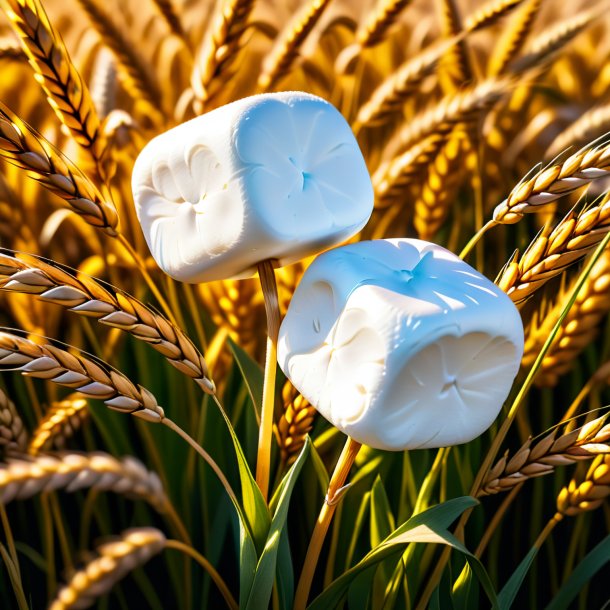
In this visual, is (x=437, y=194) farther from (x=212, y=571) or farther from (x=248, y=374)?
(x=212, y=571)

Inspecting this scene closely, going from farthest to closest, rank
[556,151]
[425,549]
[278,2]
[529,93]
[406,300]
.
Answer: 1. [278,2]
2. [529,93]
3. [556,151]
4. [425,549]
5. [406,300]

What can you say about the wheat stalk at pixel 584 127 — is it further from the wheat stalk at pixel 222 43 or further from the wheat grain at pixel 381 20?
the wheat stalk at pixel 222 43

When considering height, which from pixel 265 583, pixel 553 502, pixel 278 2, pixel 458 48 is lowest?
pixel 553 502

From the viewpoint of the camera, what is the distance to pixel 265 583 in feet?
1.45

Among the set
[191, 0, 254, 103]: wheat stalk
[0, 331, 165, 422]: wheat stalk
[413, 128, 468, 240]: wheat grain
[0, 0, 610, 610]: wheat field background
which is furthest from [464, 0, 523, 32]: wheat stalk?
[0, 331, 165, 422]: wheat stalk

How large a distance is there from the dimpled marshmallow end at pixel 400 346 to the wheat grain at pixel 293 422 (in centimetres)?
9

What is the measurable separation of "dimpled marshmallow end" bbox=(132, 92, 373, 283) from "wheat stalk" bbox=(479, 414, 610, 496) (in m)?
0.18

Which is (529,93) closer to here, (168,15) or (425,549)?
(168,15)

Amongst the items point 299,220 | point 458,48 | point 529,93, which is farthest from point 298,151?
point 529,93

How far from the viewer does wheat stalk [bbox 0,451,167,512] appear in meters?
0.34

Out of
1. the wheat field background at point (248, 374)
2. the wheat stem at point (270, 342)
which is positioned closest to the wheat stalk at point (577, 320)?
the wheat field background at point (248, 374)

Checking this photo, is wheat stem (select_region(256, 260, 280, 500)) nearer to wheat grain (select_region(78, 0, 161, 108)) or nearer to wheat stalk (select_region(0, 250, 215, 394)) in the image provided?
wheat stalk (select_region(0, 250, 215, 394))

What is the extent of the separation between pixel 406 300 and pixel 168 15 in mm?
494

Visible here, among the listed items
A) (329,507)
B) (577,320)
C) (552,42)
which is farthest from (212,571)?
(552,42)
